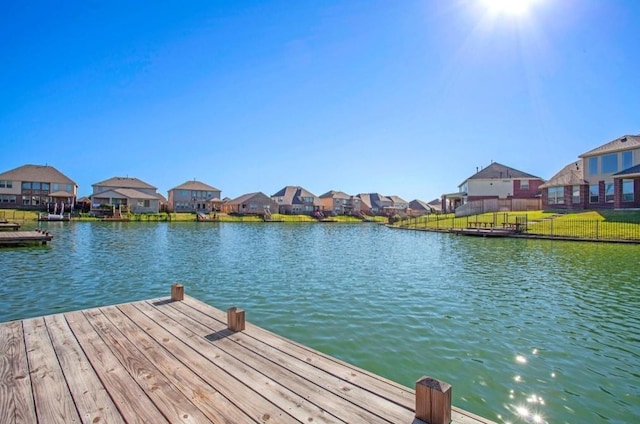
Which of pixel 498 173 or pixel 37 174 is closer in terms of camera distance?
pixel 498 173

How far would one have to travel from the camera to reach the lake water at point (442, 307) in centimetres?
542

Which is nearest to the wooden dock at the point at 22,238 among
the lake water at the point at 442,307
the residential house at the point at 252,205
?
the lake water at the point at 442,307

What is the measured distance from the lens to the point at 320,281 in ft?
42.1

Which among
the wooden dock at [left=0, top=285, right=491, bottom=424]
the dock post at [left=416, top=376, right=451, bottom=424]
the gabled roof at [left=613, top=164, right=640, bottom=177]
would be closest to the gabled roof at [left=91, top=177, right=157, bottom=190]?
the wooden dock at [left=0, top=285, right=491, bottom=424]

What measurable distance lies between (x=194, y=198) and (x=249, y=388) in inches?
3358

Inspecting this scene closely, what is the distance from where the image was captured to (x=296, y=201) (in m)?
92.7

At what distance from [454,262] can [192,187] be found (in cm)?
7734

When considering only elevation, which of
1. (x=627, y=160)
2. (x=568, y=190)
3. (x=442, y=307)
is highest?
(x=627, y=160)

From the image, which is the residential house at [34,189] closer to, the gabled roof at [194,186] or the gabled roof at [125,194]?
the gabled roof at [125,194]

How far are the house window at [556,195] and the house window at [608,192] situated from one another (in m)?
4.64

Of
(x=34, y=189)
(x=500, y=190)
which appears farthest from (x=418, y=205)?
(x=34, y=189)

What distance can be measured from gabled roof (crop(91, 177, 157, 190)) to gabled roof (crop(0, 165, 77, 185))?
6342 mm

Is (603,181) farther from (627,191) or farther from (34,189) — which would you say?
(34,189)

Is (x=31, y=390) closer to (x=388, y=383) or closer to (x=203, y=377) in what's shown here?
(x=203, y=377)
